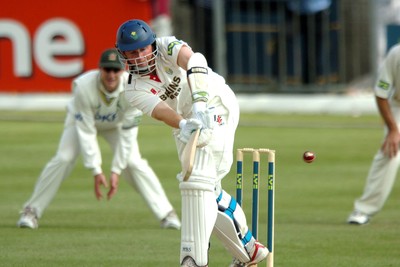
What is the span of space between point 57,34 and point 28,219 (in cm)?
1034

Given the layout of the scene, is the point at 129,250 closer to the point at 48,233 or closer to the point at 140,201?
the point at 48,233

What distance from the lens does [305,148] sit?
1609cm

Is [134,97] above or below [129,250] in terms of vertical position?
above

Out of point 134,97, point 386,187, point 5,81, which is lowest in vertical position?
point 5,81

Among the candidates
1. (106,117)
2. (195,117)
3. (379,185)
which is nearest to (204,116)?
(195,117)

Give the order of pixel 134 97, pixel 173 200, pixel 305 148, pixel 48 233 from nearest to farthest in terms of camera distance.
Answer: pixel 134 97, pixel 48 233, pixel 173 200, pixel 305 148

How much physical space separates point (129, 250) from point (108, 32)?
1155 centimetres

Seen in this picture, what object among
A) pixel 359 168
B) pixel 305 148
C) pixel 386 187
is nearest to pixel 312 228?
pixel 386 187

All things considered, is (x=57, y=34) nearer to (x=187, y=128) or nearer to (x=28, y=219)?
(x=28, y=219)

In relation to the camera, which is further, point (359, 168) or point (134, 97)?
point (359, 168)

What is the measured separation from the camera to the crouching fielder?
7207 millimetres

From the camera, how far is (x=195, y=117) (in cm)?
719

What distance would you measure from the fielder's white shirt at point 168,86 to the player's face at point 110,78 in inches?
90.0

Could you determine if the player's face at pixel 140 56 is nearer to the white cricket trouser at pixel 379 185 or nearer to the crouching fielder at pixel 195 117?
the crouching fielder at pixel 195 117
